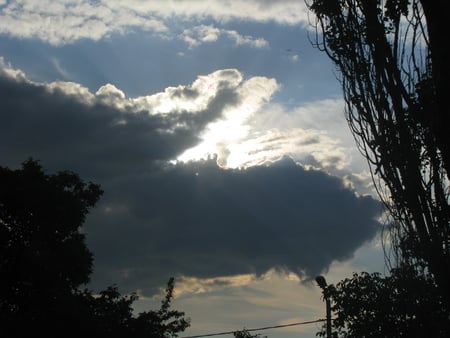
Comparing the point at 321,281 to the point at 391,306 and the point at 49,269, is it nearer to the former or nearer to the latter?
the point at 391,306

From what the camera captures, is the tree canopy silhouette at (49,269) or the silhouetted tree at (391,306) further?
the tree canopy silhouette at (49,269)

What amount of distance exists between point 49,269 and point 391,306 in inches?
715

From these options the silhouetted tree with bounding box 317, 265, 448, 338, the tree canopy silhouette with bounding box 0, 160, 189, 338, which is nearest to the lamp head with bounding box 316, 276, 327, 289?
the silhouetted tree with bounding box 317, 265, 448, 338

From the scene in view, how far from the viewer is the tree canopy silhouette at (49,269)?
24.7 meters

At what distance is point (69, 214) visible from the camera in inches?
1111

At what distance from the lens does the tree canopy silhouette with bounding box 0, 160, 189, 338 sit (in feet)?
81.0

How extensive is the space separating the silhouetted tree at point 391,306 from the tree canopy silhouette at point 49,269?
14.6 metres

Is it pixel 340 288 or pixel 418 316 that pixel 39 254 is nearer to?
pixel 340 288

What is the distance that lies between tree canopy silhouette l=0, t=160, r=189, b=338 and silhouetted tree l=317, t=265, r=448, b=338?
1465 centimetres

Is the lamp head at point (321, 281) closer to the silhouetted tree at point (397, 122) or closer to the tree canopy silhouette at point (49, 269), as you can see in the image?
the silhouetted tree at point (397, 122)

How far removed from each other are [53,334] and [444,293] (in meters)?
19.6

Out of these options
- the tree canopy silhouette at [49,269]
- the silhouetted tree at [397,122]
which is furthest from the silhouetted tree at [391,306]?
the tree canopy silhouette at [49,269]

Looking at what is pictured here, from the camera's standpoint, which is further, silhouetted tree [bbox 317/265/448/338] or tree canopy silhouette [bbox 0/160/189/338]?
tree canopy silhouette [bbox 0/160/189/338]

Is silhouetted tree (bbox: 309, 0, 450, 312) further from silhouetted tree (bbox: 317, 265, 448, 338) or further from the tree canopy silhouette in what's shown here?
the tree canopy silhouette
